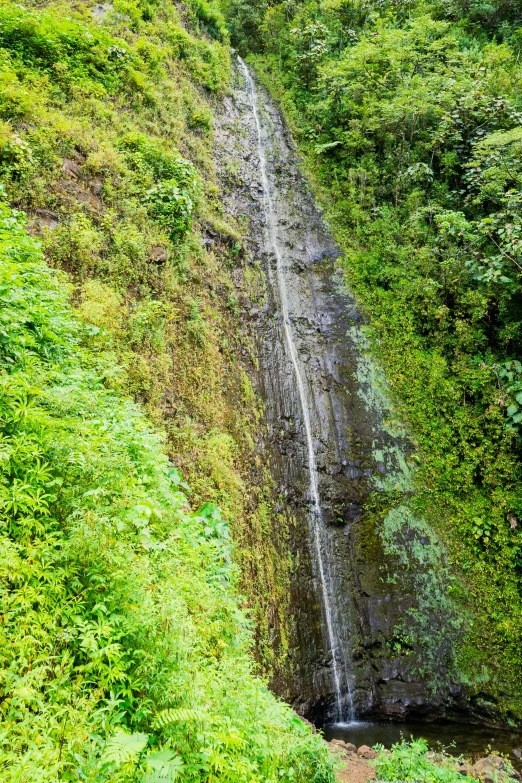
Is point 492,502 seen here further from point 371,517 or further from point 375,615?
point 375,615

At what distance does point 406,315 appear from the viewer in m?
10.6

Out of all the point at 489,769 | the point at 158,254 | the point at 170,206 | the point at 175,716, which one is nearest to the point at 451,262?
the point at 170,206

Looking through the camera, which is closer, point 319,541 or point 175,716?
point 175,716

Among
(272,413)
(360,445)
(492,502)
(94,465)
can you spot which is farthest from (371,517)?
(94,465)

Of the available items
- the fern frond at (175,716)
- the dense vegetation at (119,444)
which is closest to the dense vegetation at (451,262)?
the dense vegetation at (119,444)

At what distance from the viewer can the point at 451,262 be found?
9.52 meters

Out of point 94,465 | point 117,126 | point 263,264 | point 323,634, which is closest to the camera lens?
point 94,465

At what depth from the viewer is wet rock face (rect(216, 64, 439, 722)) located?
7.42 m

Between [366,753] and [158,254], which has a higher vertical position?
[158,254]

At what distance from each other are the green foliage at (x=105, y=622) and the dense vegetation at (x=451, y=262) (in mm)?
5617

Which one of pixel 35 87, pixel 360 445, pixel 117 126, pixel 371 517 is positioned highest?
pixel 35 87

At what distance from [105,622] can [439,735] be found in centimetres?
719

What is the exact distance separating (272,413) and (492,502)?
481 centimetres

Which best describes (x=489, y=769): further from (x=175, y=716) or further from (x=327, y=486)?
(x=175, y=716)
